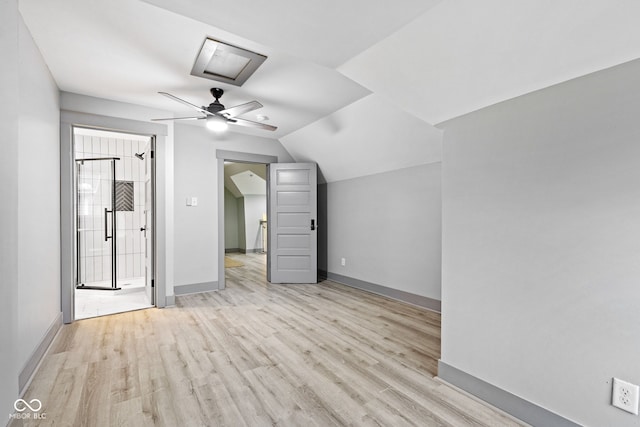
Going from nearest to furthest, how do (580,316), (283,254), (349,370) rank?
1. (580,316)
2. (349,370)
3. (283,254)

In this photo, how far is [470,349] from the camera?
189 centimetres

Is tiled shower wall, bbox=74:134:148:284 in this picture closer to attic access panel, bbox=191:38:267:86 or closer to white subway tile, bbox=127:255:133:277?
white subway tile, bbox=127:255:133:277

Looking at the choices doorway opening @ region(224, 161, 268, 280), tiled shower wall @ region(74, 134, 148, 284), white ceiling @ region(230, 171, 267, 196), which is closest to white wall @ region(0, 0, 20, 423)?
tiled shower wall @ region(74, 134, 148, 284)

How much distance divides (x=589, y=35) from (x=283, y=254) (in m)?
4.37

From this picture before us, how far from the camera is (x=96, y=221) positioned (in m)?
4.98

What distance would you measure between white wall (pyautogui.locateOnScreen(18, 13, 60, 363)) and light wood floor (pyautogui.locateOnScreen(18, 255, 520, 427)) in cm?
36

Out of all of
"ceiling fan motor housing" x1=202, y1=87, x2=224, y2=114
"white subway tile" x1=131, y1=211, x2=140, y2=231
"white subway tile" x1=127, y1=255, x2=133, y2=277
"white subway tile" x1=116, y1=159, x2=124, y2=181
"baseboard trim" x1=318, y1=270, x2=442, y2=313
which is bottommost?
"baseboard trim" x1=318, y1=270, x2=442, y2=313

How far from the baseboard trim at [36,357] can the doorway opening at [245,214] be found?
4954 mm

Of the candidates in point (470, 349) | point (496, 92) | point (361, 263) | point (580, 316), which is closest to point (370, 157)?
point (361, 263)

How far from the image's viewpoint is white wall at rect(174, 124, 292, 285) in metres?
4.20

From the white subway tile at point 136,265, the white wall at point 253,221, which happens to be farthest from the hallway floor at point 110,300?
the white wall at point 253,221

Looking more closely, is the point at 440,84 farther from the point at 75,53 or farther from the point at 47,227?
the point at 47,227

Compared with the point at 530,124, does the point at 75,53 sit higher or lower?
higher

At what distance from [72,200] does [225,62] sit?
2313 mm
